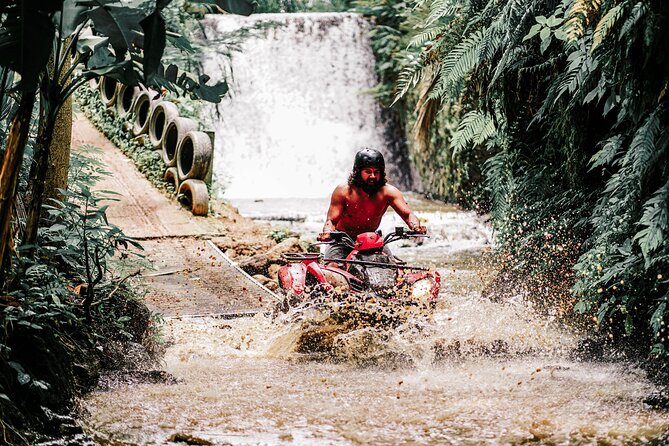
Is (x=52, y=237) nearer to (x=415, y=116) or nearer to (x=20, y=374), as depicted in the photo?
(x=20, y=374)

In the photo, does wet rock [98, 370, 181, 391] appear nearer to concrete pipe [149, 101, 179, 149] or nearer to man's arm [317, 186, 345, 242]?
man's arm [317, 186, 345, 242]

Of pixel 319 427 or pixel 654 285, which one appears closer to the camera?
pixel 319 427

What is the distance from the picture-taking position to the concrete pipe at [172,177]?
450 inches

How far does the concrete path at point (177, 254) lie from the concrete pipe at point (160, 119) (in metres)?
0.49

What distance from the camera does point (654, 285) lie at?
5.09 m

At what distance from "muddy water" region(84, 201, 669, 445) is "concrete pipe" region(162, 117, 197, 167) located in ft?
16.0

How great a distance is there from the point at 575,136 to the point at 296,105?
Result: 530 inches

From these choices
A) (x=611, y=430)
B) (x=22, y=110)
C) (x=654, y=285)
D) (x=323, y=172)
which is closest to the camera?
(x=22, y=110)

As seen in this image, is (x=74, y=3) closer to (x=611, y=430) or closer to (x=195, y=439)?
(x=195, y=439)

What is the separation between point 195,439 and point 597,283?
103 inches

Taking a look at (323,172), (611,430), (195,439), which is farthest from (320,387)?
(323,172)

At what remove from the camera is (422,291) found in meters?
6.46

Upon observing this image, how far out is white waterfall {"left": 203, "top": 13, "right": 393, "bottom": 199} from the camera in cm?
1850

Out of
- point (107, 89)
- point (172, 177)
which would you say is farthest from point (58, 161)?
point (107, 89)
